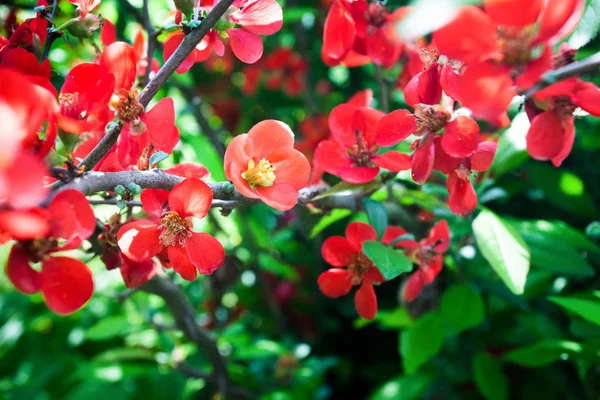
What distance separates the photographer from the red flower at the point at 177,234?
604 millimetres

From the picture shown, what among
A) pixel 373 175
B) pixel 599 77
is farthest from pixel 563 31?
pixel 599 77

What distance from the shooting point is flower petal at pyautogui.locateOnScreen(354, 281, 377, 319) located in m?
0.79

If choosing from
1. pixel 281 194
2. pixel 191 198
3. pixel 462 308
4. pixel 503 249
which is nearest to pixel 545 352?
pixel 462 308

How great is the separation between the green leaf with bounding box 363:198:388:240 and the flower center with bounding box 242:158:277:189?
20 centimetres

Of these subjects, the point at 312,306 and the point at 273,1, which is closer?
the point at 273,1

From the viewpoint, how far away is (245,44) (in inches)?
28.5

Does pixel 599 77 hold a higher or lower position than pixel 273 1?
lower

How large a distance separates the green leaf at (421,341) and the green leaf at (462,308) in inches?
2.2

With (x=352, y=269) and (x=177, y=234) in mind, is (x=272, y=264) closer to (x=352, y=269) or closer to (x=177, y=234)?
(x=352, y=269)

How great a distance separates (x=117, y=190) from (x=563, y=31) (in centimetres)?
51

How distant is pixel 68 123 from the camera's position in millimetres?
540

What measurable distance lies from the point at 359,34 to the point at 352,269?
413 millimetres

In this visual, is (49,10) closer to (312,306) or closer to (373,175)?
(373,175)

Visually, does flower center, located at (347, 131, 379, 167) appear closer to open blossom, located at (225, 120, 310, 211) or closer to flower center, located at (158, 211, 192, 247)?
open blossom, located at (225, 120, 310, 211)
